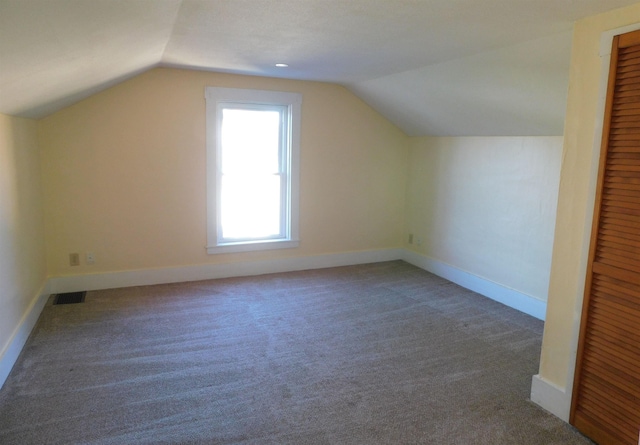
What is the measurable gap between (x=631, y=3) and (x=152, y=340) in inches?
136

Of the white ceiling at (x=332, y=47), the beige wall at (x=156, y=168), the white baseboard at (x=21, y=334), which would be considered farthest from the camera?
the beige wall at (x=156, y=168)

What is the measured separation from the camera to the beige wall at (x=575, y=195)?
2.21 m

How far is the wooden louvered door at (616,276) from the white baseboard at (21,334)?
3.26 m

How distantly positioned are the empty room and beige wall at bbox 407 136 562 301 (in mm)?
25

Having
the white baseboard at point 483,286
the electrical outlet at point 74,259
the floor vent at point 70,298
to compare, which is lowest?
the floor vent at point 70,298

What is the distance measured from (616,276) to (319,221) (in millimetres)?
3448

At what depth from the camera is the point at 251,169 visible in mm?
4902

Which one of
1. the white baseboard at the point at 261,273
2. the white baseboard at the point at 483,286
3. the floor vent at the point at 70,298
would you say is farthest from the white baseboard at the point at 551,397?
the floor vent at the point at 70,298

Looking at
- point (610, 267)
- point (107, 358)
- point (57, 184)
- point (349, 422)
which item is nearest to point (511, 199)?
point (610, 267)

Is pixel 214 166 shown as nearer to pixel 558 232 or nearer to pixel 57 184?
pixel 57 184

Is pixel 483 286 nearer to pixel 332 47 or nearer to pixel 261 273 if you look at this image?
pixel 261 273

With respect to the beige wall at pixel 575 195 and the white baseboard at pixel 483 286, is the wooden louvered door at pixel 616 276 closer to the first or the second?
the beige wall at pixel 575 195

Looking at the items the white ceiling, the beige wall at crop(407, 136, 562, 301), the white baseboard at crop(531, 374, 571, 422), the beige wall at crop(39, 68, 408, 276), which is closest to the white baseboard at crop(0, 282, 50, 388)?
the beige wall at crop(39, 68, 408, 276)

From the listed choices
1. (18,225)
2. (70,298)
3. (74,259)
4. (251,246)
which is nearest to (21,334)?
(18,225)
